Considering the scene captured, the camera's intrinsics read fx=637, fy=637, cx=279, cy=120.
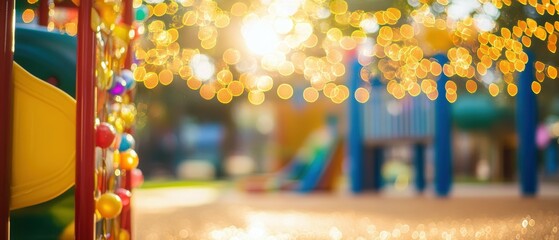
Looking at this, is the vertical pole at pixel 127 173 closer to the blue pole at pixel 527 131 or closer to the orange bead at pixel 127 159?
the orange bead at pixel 127 159

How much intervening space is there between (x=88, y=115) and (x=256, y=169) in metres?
15.5

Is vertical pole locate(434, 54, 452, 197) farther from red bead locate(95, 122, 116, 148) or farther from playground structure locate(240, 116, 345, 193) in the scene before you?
red bead locate(95, 122, 116, 148)

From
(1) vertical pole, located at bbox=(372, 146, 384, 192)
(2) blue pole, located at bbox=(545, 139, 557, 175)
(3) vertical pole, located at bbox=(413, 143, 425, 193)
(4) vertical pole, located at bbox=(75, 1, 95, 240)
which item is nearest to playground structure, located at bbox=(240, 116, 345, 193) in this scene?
(1) vertical pole, located at bbox=(372, 146, 384, 192)

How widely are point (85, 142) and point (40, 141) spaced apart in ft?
0.80

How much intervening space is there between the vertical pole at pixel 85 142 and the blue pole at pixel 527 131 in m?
5.17

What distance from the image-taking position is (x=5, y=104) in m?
1.68

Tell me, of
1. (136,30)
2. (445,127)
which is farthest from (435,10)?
(136,30)

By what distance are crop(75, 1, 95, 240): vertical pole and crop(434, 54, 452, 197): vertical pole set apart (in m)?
4.82

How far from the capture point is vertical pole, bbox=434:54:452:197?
20.1 ft

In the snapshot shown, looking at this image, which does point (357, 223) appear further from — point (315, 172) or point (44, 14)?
point (315, 172)

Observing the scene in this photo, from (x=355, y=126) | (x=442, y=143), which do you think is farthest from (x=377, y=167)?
(x=442, y=143)

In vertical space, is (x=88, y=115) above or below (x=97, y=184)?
above

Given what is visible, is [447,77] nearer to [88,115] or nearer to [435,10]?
[435,10]

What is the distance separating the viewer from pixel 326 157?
8312 mm
